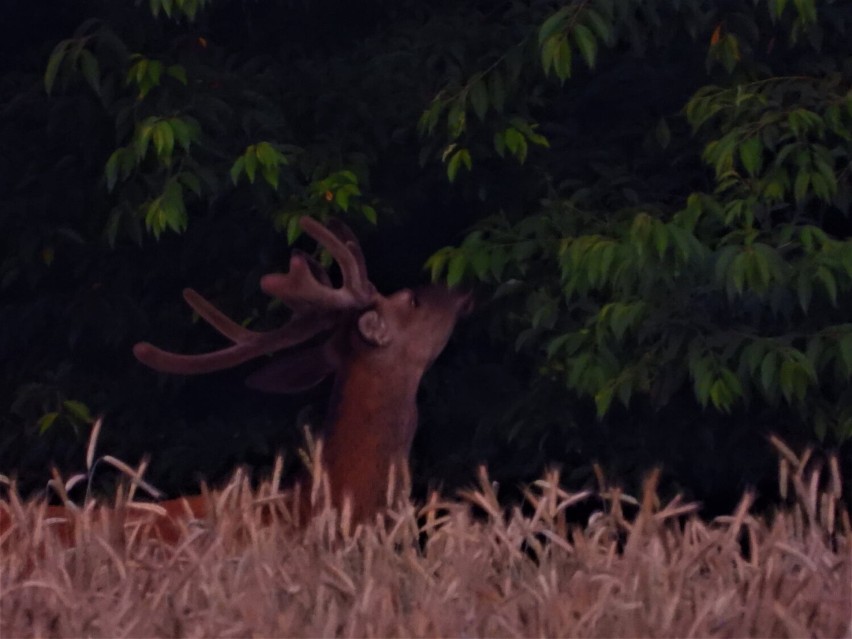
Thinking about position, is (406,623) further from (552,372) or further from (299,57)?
(299,57)

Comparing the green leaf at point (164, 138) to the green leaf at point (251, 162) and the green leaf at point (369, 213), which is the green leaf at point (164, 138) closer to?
the green leaf at point (251, 162)

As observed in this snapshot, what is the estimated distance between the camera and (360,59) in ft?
26.8

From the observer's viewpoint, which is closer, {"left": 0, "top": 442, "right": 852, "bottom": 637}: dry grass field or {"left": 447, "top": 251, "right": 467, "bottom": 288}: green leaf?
{"left": 0, "top": 442, "right": 852, "bottom": 637}: dry grass field

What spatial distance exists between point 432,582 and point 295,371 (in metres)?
3.62

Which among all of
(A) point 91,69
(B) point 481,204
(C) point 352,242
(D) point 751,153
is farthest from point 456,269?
(A) point 91,69

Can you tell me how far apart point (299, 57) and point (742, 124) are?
107 inches

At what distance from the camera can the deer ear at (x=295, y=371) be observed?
23.7 feet

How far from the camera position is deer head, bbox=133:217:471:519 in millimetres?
7012

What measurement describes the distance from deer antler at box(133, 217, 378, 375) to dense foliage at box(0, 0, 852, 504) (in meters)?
0.24

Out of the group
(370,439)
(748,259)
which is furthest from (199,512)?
(748,259)

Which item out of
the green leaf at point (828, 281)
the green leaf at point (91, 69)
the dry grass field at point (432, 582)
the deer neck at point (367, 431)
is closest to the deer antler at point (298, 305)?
the deer neck at point (367, 431)

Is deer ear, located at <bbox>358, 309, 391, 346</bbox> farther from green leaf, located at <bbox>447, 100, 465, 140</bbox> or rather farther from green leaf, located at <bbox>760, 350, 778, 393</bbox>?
green leaf, located at <bbox>760, 350, 778, 393</bbox>

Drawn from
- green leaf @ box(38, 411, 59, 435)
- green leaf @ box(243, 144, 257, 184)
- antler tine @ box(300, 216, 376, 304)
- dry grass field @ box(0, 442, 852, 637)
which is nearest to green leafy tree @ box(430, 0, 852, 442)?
antler tine @ box(300, 216, 376, 304)

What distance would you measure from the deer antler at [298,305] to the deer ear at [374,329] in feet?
0.32
